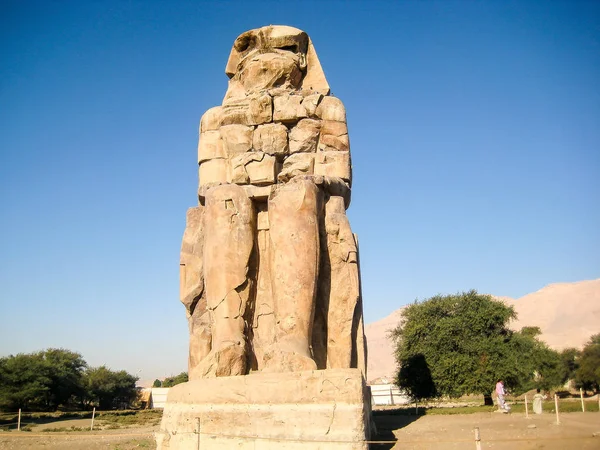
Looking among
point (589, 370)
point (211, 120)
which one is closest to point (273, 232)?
point (211, 120)

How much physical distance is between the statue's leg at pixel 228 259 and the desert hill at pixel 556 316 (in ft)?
251

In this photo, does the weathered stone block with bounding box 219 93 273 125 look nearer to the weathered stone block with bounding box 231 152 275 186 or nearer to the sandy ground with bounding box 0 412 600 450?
the weathered stone block with bounding box 231 152 275 186

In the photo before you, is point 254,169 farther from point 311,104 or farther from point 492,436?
point 492,436

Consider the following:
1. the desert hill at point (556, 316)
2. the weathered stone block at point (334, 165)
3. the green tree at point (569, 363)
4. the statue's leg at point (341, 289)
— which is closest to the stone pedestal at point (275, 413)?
the statue's leg at point (341, 289)

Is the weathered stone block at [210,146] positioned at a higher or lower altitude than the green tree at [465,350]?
higher

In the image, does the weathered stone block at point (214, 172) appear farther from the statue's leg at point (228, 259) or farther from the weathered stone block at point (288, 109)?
the weathered stone block at point (288, 109)

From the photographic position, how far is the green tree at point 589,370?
30.8 meters

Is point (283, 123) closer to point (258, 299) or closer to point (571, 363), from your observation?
point (258, 299)

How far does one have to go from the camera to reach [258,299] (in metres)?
6.36

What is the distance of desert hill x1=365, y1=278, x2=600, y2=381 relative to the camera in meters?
83.1

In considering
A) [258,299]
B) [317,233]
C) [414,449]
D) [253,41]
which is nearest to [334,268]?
[317,233]

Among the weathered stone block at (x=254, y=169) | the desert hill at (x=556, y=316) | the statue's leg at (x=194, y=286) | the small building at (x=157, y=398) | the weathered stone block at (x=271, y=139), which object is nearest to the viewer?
the statue's leg at (x=194, y=286)

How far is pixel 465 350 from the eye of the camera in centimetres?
2233

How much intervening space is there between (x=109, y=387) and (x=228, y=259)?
36.8m
